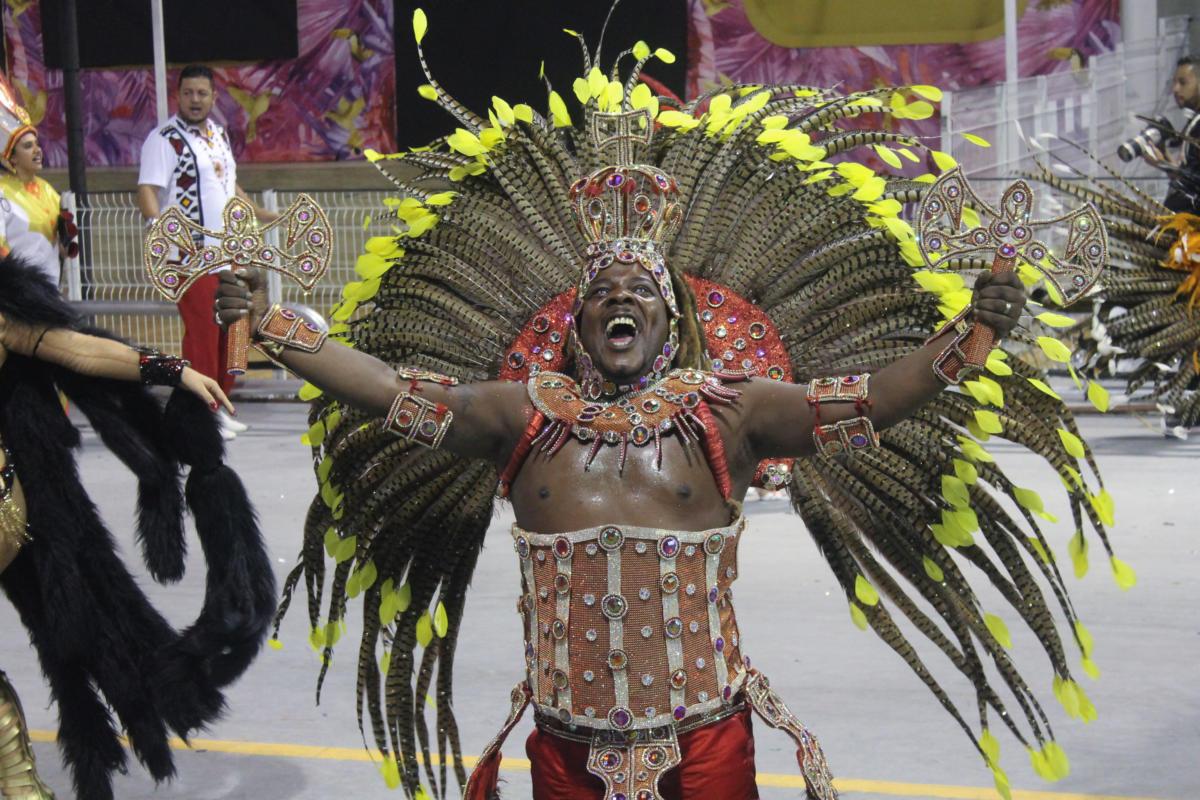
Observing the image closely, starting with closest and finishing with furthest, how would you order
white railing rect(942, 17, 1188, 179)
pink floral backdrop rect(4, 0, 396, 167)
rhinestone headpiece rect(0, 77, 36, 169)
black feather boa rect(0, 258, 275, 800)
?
black feather boa rect(0, 258, 275, 800), rhinestone headpiece rect(0, 77, 36, 169), white railing rect(942, 17, 1188, 179), pink floral backdrop rect(4, 0, 396, 167)

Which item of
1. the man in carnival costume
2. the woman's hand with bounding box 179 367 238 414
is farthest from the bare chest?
the woman's hand with bounding box 179 367 238 414

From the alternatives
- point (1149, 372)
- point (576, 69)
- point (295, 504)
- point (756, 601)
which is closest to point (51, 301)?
point (756, 601)

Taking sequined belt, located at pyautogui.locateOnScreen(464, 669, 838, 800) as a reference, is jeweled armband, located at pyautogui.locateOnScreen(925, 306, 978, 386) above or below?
above

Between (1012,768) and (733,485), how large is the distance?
1.81 meters

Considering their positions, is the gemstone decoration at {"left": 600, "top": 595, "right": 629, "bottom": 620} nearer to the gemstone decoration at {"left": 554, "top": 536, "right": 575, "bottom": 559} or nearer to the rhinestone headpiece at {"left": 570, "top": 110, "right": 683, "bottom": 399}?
the gemstone decoration at {"left": 554, "top": 536, "right": 575, "bottom": 559}

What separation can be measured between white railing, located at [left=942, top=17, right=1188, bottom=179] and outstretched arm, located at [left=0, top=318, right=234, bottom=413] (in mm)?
6532

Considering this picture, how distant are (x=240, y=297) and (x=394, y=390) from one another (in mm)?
317

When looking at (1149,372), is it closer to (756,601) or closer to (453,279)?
(756,601)

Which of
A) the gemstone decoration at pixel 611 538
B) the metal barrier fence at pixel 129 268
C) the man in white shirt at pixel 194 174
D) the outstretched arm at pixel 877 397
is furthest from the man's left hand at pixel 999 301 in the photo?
the metal barrier fence at pixel 129 268

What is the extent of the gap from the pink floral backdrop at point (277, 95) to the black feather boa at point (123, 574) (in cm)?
1104

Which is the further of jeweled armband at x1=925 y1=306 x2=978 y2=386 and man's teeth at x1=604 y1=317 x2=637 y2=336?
man's teeth at x1=604 y1=317 x2=637 y2=336

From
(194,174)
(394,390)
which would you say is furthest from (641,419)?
(194,174)

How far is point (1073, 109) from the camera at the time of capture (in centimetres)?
1119

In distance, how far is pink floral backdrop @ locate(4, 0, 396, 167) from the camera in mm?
15547
